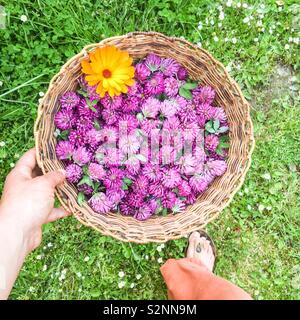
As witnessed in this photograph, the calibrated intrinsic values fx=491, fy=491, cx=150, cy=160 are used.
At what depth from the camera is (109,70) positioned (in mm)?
1966

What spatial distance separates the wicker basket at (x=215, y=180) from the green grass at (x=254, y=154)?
0.30 meters

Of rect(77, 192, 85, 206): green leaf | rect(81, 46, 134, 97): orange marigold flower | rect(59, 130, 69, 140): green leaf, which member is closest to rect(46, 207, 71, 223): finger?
rect(77, 192, 85, 206): green leaf

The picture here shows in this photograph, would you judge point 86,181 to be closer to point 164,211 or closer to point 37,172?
point 37,172

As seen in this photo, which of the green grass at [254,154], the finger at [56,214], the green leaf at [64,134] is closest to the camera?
the finger at [56,214]

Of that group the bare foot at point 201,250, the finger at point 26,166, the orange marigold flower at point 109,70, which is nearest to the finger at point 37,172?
the finger at point 26,166

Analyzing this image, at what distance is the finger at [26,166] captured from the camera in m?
1.91

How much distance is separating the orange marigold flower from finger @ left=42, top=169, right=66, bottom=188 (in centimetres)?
36

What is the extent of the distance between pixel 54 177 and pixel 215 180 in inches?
28.1

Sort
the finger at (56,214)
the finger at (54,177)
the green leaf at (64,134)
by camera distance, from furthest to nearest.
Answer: the green leaf at (64,134)
the finger at (56,214)
the finger at (54,177)

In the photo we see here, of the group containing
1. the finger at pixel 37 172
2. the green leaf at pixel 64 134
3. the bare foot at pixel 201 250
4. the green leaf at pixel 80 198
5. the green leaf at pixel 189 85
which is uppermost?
the green leaf at pixel 189 85

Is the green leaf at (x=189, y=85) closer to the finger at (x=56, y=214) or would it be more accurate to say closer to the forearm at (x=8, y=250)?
the finger at (x=56, y=214)

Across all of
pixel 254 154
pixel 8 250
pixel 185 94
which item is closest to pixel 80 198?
pixel 8 250

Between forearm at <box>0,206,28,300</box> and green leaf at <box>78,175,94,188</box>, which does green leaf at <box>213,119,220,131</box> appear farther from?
forearm at <box>0,206,28,300</box>
